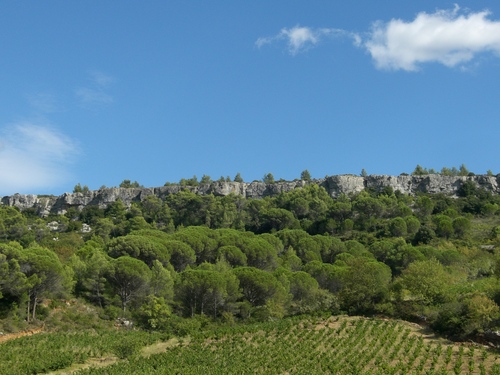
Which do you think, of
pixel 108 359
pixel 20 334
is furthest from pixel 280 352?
pixel 20 334

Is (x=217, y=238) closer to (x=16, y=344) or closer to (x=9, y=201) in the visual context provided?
(x=16, y=344)

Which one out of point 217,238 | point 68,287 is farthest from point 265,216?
point 68,287

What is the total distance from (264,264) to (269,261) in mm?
654

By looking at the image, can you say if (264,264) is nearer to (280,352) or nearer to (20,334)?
(20,334)

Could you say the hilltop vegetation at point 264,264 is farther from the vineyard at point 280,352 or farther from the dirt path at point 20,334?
the vineyard at point 280,352

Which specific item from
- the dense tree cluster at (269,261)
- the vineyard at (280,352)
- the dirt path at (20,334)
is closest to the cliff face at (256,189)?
the dense tree cluster at (269,261)

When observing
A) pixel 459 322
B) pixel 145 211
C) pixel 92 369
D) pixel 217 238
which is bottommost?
pixel 92 369

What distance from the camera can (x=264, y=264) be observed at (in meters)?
58.4

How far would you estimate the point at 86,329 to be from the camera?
130 feet

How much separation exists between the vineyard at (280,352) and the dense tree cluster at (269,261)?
11.4 ft

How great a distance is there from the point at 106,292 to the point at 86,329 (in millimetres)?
7204

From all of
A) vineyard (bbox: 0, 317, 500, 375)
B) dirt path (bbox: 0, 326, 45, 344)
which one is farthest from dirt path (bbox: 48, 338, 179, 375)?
dirt path (bbox: 0, 326, 45, 344)

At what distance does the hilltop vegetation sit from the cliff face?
778cm

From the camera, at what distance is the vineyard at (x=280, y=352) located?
1042 inches
